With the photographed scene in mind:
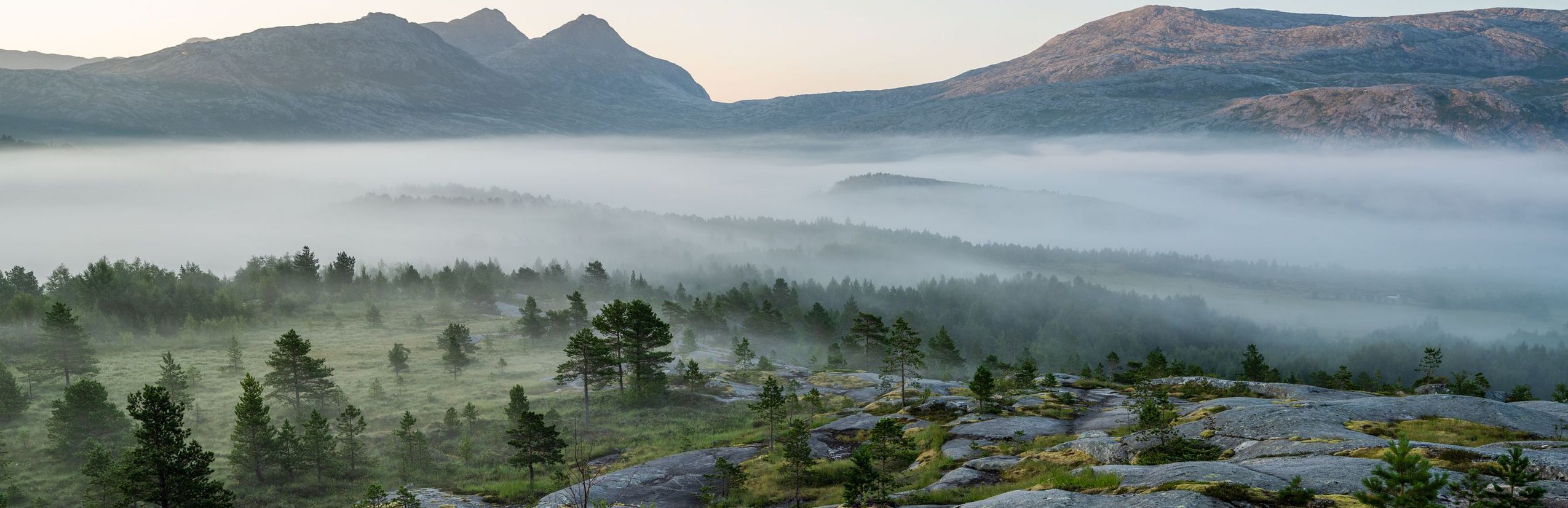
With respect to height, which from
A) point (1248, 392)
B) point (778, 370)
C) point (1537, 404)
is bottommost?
point (778, 370)

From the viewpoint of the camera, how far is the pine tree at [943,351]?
5202 inches

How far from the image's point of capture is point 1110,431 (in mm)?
50719

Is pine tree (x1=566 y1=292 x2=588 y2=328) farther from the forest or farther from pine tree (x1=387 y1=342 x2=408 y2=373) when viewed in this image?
pine tree (x1=387 y1=342 x2=408 y2=373)

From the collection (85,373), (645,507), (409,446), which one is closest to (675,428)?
(409,446)

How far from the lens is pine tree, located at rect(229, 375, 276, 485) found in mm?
60281

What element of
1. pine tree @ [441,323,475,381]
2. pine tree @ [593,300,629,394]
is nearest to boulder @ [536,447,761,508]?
pine tree @ [593,300,629,394]

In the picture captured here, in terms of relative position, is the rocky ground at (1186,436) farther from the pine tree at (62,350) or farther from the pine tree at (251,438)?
the pine tree at (62,350)

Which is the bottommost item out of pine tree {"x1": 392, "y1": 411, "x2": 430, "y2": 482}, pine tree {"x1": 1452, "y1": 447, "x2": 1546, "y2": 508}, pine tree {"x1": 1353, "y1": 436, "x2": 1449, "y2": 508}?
pine tree {"x1": 392, "y1": 411, "x2": 430, "y2": 482}

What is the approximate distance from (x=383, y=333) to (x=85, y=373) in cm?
4752

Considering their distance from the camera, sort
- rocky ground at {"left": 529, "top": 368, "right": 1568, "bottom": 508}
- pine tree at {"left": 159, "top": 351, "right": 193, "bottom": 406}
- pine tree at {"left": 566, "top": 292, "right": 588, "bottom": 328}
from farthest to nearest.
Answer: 1. pine tree at {"left": 566, "top": 292, "right": 588, "bottom": 328}
2. pine tree at {"left": 159, "top": 351, "right": 193, "bottom": 406}
3. rocky ground at {"left": 529, "top": 368, "right": 1568, "bottom": 508}

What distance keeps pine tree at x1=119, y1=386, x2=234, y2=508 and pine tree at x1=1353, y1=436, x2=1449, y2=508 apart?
5685 centimetres

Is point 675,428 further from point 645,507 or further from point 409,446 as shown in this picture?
point 645,507

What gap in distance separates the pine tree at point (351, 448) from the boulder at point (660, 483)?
92.7 feet

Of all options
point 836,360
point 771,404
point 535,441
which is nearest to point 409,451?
point 535,441
